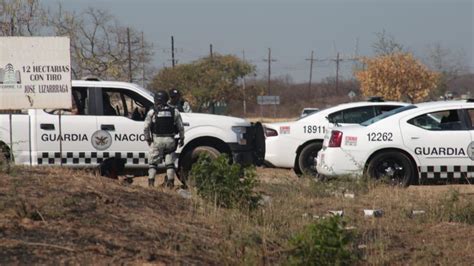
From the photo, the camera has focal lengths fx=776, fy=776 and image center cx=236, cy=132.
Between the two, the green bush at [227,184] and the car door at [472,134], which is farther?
the car door at [472,134]

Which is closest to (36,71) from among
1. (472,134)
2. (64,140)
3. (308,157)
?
(64,140)

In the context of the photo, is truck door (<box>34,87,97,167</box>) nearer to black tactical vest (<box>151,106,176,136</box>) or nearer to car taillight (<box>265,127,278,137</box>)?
black tactical vest (<box>151,106,176,136</box>)

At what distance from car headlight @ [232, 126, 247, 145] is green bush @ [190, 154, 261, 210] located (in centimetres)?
449

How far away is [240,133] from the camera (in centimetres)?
1283

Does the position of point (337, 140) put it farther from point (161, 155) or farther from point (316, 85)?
point (316, 85)

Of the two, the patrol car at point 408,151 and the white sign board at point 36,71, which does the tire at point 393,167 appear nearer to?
the patrol car at point 408,151

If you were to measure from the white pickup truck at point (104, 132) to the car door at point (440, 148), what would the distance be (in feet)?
9.13

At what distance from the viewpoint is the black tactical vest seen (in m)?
11.2

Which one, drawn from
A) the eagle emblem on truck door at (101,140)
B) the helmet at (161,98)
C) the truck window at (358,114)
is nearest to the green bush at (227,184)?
the helmet at (161,98)

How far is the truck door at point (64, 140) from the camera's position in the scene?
40.1ft

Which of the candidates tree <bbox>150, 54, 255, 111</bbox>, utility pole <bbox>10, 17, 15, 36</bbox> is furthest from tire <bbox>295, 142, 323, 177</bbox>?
tree <bbox>150, 54, 255, 111</bbox>

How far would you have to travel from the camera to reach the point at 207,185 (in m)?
8.15

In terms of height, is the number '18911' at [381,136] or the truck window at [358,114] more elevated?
the truck window at [358,114]

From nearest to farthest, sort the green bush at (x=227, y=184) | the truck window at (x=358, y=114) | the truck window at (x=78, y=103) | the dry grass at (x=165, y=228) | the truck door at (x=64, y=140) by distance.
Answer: the dry grass at (x=165, y=228) < the green bush at (x=227, y=184) < the truck door at (x=64, y=140) < the truck window at (x=78, y=103) < the truck window at (x=358, y=114)
